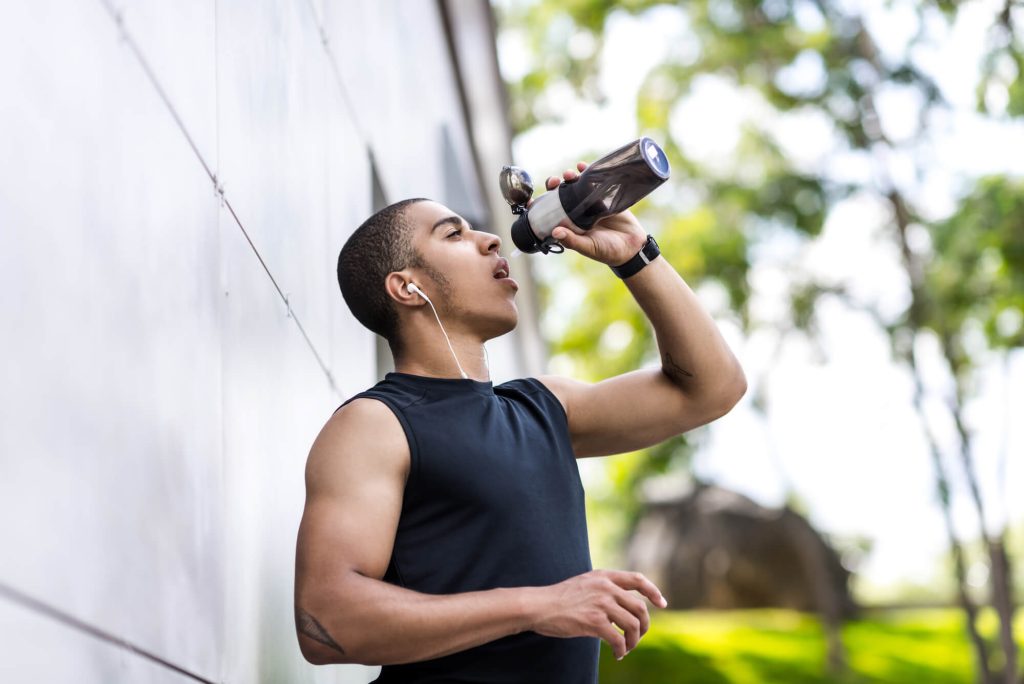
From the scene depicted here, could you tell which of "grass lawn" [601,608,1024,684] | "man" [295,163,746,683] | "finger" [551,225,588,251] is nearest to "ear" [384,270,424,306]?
"man" [295,163,746,683]

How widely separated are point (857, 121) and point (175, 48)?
1034cm

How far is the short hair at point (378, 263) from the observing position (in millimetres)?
1859

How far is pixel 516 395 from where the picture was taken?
1.86 metres

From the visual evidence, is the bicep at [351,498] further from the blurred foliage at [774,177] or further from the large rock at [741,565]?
the large rock at [741,565]

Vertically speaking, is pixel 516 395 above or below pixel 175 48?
below

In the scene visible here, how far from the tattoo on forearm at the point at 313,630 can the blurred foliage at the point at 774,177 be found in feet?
26.1

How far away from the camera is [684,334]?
192cm

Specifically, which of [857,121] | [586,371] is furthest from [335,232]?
[586,371]

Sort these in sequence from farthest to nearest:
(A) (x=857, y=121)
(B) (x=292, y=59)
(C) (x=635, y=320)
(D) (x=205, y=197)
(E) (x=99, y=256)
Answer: (C) (x=635, y=320), (A) (x=857, y=121), (B) (x=292, y=59), (D) (x=205, y=197), (E) (x=99, y=256)

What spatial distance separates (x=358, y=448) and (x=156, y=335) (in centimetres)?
34

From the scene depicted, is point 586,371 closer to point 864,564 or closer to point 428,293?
point 864,564

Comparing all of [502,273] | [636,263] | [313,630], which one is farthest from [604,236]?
[313,630]

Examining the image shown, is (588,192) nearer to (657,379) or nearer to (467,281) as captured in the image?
(467,281)

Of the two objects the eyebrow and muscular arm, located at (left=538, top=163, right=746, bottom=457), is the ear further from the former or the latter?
muscular arm, located at (left=538, top=163, right=746, bottom=457)
